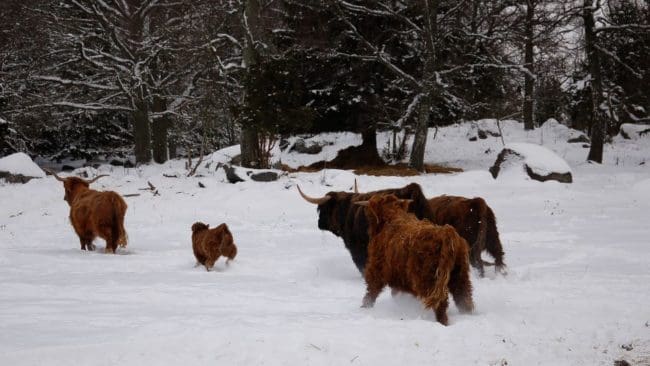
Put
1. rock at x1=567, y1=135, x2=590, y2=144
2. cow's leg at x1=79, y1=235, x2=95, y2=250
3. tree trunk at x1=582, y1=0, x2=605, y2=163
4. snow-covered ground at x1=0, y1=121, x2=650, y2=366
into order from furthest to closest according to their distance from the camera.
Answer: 1. rock at x1=567, y1=135, x2=590, y2=144
2. tree trunk at x1=582, y1=0, x2=605, y2=163
3. cow's leg at x1=79, y1=235, x2=95, y2=250
4. snow-covered ground at x1=0, y1=121, x2=650, y2=366

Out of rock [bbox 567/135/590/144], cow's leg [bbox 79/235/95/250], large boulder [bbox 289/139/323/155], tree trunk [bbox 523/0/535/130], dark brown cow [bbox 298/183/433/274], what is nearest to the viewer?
dark brown cow [bbox 298/183/433/274]

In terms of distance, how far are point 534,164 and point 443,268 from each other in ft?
40.1

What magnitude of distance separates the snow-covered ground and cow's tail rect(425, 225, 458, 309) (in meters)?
0.19

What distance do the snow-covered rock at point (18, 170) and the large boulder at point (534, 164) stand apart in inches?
555

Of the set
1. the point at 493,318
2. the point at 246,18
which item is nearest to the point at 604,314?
the point at 493,318

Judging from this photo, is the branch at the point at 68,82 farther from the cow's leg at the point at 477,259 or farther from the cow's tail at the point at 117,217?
the cow's leg at the point at 477,259

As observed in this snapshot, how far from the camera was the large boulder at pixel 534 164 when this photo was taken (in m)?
15.1

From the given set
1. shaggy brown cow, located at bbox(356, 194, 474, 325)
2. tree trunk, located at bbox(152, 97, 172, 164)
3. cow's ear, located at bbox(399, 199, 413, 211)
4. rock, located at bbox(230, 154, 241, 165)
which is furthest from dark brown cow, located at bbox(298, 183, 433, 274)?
tree trunk, located at bbox(152, 97, 172, 164)

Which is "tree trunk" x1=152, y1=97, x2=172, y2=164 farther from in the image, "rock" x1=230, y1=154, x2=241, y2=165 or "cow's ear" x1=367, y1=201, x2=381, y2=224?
"cow's ear" x1=367, y1=201, x2=381, y2=224

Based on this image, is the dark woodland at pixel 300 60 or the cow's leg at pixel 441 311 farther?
the dark woodland at pixel 300 60

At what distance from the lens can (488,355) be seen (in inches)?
139

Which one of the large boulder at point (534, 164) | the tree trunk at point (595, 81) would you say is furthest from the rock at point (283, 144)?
the tree trunk at point (595, 81)

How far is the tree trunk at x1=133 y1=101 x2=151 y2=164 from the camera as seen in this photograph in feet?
65.8

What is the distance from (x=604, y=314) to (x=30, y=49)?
67.7 feet
